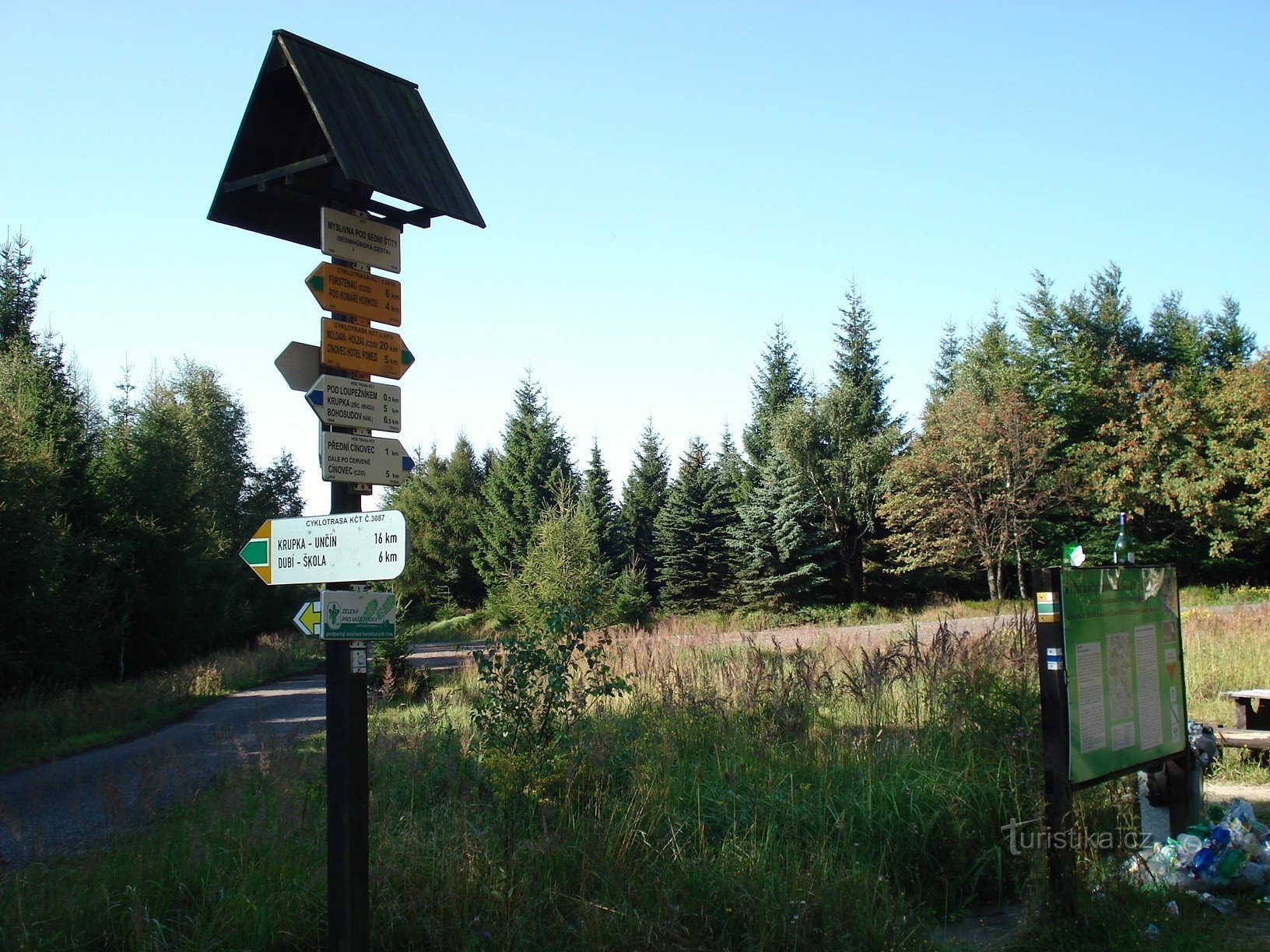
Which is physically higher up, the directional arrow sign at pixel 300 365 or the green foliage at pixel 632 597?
the directional arrow sign at pixel 300 365

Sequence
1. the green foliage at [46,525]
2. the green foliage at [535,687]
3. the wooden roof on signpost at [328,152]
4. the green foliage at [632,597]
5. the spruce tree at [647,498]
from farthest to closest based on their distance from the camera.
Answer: the spruce tree at [647,498] < the green foliage at [632,597] < the green foliage at [46,525] < the green foliage at [535,687] < the wooden roof on signpost at [328,152]

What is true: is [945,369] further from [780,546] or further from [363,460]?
[363,460]

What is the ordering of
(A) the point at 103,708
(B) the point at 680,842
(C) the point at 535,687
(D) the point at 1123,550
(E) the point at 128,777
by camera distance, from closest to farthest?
(B) the point at 680,842 → (D) the point at 1123,550 → (C) the point at 535,687 → (E) the point at 128,777 → (A) the point at 103,708

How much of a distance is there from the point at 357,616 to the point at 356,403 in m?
0.92

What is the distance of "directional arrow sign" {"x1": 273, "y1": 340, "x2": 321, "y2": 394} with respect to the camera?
3709 millimetres

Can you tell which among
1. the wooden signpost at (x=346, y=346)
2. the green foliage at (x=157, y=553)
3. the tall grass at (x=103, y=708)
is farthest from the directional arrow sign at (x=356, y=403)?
the green foliage at (x=157, y=553)

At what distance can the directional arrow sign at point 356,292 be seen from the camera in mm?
3898

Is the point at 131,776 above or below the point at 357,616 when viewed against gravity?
below

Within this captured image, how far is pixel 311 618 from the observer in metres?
3.70

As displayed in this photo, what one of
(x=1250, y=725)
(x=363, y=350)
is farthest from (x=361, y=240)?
(x=1250, y=725)

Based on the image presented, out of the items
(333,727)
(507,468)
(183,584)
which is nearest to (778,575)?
(507,468)

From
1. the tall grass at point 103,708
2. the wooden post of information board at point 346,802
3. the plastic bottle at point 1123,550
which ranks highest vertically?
the plastic bottle at point 1123,550

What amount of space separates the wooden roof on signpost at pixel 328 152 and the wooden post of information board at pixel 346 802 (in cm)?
121

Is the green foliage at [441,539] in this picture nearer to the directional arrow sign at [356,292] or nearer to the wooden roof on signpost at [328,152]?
the wooden roof on signpost at [328,152]
